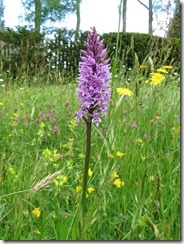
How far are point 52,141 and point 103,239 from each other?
2.44ft

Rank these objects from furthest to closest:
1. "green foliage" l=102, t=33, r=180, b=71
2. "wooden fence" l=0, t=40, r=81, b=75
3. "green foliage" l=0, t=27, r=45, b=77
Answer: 1. "green foliage" l=0, t=27, r=45, b=77
2. "wooden fence" l=0, t=40, r=81, b=75
3. "green foliage" l=102, t=33, r=180, b=71

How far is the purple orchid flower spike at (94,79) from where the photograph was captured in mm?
492

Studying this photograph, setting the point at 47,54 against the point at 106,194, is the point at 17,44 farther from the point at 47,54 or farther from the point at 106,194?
the point at 106,194

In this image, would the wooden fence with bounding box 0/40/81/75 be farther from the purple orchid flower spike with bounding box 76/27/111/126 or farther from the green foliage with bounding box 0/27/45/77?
the purple orchid flower spike with bounding box 76/27/111/126

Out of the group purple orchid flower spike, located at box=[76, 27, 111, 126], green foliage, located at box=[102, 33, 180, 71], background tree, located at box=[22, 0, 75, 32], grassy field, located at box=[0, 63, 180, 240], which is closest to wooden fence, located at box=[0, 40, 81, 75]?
green foliage, located at box=[102, 33, 180, 71]

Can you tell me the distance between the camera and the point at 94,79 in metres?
0.50

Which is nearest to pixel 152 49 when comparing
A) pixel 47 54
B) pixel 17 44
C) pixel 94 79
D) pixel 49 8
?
pixel 49 8

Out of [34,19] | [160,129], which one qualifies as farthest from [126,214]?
[34,19]

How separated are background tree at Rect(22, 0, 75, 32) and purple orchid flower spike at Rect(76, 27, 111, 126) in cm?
101

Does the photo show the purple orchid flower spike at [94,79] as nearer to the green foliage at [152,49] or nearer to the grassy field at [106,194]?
the grassy field at [106,194]

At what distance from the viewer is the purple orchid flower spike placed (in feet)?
1.61

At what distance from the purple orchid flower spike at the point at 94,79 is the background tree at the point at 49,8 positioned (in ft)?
3.32

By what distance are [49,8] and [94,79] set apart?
3.94 ft

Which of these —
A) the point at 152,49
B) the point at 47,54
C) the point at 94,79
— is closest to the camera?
the point at 94,79
